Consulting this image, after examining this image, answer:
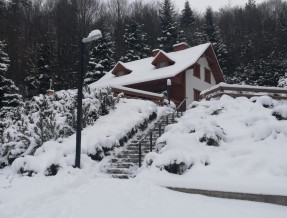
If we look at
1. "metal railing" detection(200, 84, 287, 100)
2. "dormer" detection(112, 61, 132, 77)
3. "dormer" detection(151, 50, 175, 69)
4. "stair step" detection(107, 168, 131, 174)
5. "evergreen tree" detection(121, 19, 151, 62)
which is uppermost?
"evergreen tree" detection(121, 19, 151, 62)

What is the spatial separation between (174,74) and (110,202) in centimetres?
1727

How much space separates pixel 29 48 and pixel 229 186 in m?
35.6

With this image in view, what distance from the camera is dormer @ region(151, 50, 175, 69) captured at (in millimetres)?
26516

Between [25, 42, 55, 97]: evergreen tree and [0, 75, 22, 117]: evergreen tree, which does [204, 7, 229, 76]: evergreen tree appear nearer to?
[25, 42, 55, 97]: evergreen tree

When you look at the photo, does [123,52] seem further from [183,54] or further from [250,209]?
[250,209]

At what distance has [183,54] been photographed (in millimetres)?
29047

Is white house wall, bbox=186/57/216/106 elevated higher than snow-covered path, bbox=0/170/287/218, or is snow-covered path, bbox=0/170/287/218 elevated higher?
white house wall, bbox=186/57/216/106

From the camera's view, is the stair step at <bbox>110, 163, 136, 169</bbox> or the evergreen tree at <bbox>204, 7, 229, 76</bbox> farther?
the evergreen tree at <bbox>204, 7, 229, 76</bbox>

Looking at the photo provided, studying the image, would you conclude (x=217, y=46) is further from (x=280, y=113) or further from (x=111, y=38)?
(x=280, y=113)

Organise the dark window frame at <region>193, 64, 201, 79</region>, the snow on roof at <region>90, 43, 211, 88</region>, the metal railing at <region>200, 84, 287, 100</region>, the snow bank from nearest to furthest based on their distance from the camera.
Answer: the snow bank
the metal railing at <region>200, 84, 287, 100</region>
the snow on roof at <region>90, 43, 211, 88</region>
the dark window frame at <region>193, 64, 201, 79</region>

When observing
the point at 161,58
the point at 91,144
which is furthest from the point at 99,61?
the point at 91,144

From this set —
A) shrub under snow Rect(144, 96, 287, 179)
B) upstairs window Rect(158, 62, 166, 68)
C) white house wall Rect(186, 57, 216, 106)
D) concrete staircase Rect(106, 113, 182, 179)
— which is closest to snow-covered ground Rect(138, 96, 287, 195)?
shrub under snow Rect(144, 96, 287, 179)

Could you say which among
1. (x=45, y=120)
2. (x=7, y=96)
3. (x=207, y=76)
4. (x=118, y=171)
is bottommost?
(x=118, y=171)

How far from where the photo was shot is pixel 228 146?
10.0m
